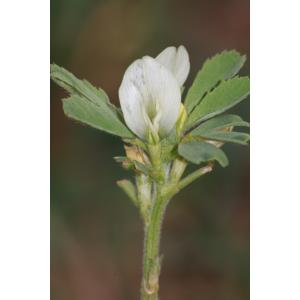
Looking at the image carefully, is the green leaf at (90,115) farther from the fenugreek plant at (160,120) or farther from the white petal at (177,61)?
the white petal at (177,61)

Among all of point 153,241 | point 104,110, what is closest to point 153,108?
point 104,110

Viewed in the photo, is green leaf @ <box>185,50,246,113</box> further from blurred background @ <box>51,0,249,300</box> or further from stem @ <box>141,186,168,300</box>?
stem @ <box>141,186,168,300</box>

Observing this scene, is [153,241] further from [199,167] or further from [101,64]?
[101,64]

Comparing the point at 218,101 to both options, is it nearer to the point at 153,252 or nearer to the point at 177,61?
the point at 177,61

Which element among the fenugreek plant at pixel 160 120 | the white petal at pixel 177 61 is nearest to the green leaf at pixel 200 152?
the fenugreek plant at pixel 160 120

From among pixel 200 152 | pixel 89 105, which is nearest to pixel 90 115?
pixel 89 105

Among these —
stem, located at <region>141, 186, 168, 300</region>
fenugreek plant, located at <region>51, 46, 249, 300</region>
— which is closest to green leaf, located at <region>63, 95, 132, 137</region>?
fenugreek plant, located at <region>51, 46, 249, 300</region>
